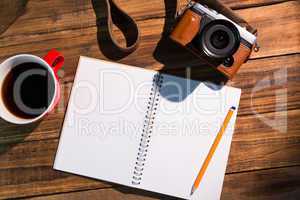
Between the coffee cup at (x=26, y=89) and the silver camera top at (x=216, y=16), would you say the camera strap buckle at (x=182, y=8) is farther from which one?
the coffee cup at (x=26, y=89)

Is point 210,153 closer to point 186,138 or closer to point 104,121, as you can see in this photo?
point 186,138

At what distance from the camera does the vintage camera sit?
1.93 ft

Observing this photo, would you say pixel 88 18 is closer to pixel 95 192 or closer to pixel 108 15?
pixel 108 15

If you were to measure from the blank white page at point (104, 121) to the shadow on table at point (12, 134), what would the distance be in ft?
0.23

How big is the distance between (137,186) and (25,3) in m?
0.41

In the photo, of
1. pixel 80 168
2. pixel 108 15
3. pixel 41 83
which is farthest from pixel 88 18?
pixel 80 168

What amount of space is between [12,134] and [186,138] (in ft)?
1.10

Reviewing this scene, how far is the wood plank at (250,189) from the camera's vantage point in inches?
25.8

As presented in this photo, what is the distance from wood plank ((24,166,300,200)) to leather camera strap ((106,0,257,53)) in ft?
0.89

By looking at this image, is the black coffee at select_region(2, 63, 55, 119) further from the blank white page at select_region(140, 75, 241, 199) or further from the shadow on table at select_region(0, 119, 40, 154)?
the blank white page at select_region(140, 75, 241, 199)

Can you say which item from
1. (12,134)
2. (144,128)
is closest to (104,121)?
(144,128)

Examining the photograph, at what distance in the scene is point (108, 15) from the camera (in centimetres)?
65

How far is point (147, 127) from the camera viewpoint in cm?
65

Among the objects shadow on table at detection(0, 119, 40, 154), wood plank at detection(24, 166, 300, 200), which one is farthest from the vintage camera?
shadow on table at detection(0, 119, 40, 154)
